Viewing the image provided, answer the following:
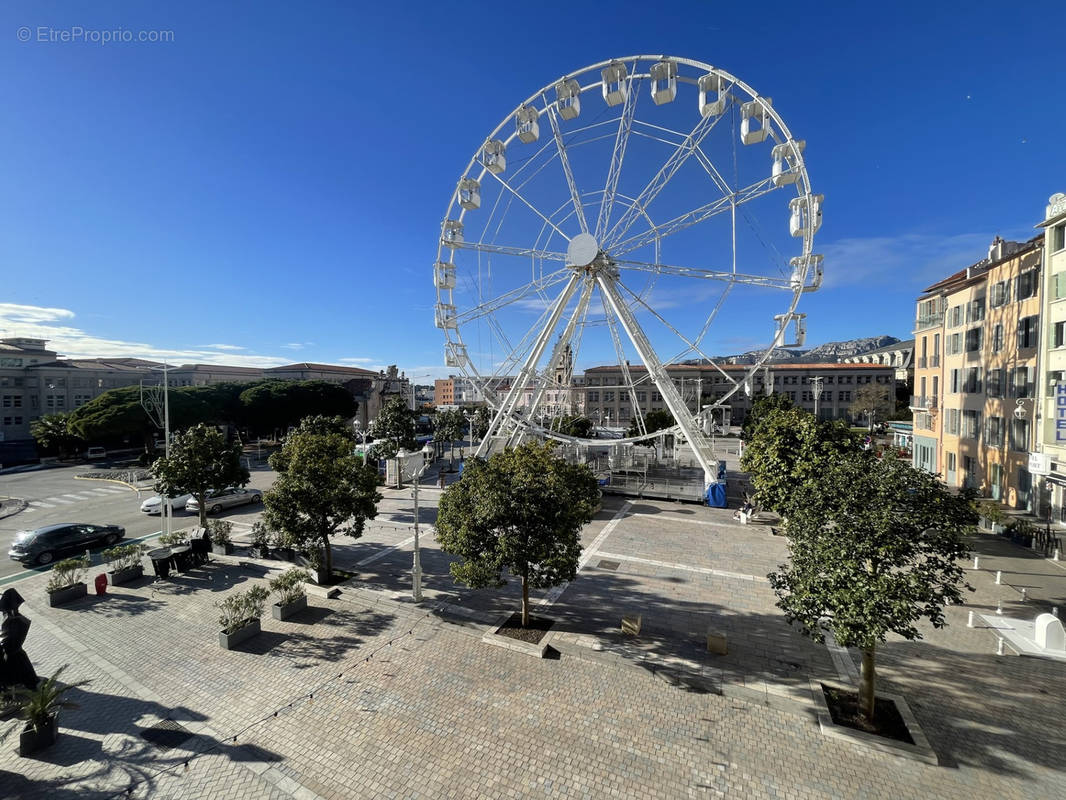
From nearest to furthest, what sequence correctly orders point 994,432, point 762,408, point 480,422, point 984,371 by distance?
point 994,432
point 984,371
point 762,408
point 480,422

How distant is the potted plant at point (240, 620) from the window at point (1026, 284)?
110ft

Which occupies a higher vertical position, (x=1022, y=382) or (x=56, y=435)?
(x=1022, y=382)

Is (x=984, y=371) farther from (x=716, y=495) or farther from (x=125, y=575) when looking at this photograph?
(x=125, y=575)

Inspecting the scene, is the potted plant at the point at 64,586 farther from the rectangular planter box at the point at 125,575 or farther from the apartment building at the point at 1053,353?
the apartment building at the point at 1053,353

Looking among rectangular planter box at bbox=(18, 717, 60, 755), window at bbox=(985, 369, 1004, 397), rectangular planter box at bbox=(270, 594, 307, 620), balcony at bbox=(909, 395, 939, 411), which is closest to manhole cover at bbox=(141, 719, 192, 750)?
rectangular planter box at bbox=(18, 717, 60, 755)

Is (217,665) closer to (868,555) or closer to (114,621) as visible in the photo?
(114,621)

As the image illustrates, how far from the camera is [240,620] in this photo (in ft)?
38.0

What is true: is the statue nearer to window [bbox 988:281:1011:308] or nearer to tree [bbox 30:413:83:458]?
window [bbox 988:281:1011:308]

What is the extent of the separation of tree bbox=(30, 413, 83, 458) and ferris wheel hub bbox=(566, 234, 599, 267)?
5031 cm

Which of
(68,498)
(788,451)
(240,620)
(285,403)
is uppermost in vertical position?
(788,451)

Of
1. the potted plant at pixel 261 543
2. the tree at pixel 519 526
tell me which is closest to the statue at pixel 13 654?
the potted plant at pixel 261 543

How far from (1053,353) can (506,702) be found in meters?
24.8

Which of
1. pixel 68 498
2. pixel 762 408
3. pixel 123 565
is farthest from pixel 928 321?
pixel 68 498

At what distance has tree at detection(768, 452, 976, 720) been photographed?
749 centimetres
